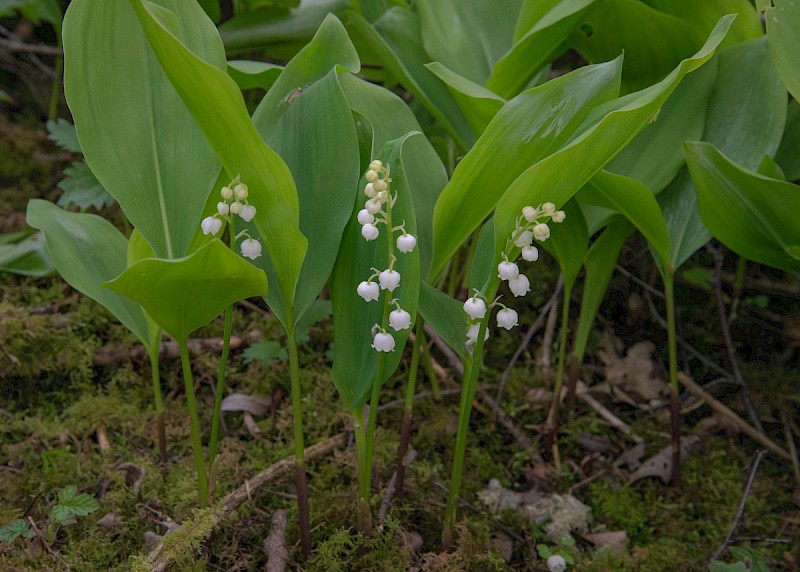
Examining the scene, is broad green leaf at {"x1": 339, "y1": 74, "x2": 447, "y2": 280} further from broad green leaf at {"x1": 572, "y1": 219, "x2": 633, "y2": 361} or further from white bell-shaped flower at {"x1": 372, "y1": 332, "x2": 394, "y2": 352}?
broad green leaf at {"x1": 572, "y1": 219, "x2": 633, "y2": 361}

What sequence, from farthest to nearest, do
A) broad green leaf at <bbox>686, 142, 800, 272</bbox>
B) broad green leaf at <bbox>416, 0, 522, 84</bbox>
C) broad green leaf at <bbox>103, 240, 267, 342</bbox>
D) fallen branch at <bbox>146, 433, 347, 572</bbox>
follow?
1. broad green leaf at <bbox>416, 0, 522, 84</bbox>
2. broad green leaf at <bbox>686, 142, 800, 272</bbox>
3. fallen branch at <bbox>146, 433, 347, 572</bbox>
4. broad green leaf at <bbox>103, 240, 267, 342</bbox>

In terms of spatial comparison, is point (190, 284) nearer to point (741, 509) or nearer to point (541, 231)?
point (541, 231)

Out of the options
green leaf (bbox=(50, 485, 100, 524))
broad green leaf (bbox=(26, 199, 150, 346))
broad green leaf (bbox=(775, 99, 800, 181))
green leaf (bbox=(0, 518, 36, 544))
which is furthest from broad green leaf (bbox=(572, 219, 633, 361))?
green leaf (bbox=(0, 518, 36, 544))

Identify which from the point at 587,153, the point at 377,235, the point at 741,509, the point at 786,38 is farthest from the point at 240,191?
the point at 741,509

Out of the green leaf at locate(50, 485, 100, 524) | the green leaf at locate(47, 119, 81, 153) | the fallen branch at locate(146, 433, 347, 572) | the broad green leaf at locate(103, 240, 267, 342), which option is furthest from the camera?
the green leaf at locate(47, 119, 81, 153)

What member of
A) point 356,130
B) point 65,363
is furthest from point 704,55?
point 65,363

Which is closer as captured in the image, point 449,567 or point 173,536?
point 173,536

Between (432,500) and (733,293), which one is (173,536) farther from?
(733,293)
